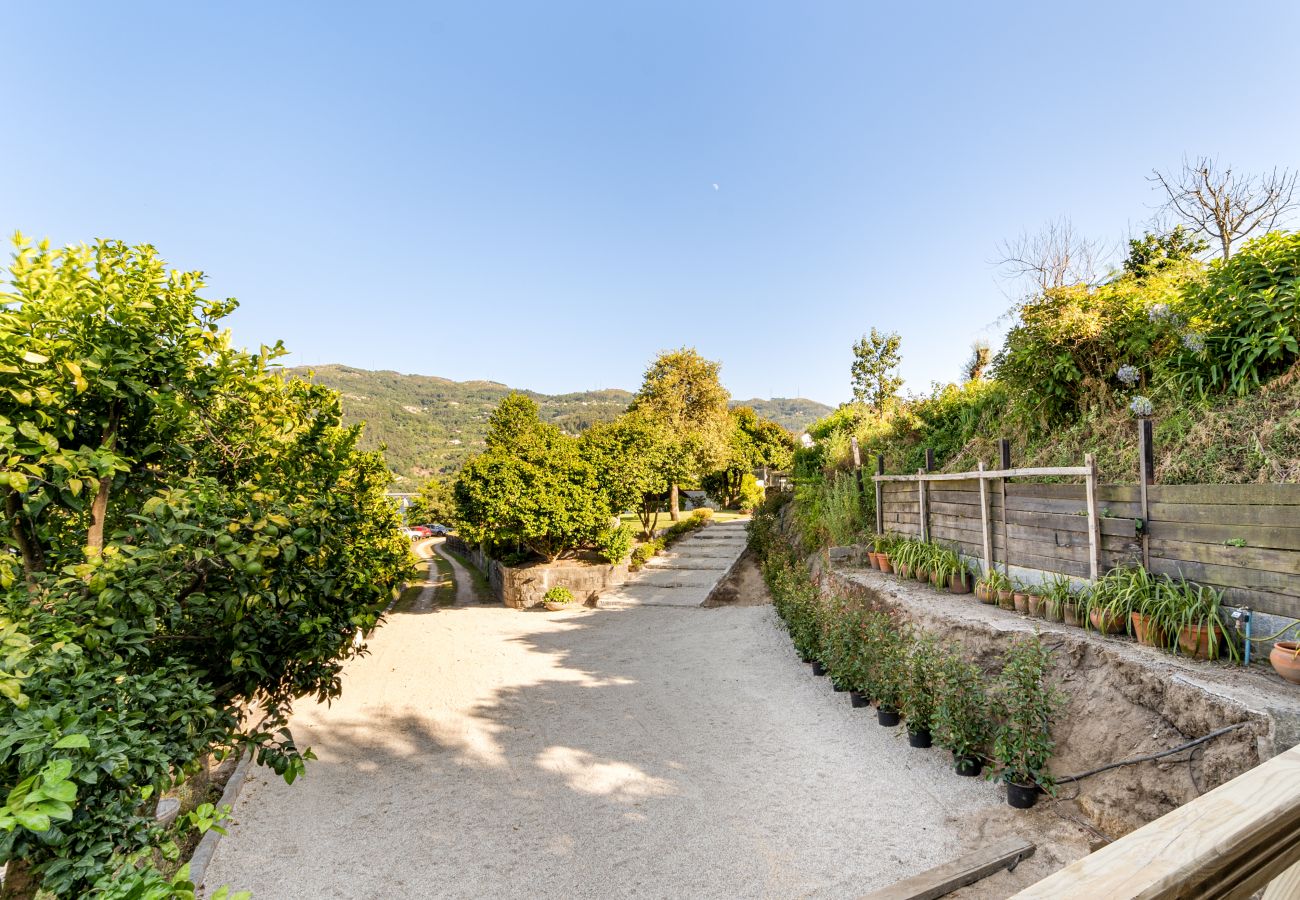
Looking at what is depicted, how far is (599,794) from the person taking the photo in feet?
15.9

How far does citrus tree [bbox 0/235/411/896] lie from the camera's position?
1680mm

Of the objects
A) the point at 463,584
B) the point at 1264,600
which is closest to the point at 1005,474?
the point at 1264,600

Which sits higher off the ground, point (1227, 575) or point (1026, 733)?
point (1227, 575)

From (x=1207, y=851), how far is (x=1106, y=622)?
493cm

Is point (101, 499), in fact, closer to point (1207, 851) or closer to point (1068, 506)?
point (1207, 851)

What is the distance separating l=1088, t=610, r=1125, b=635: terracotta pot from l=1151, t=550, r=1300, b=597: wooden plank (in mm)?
498

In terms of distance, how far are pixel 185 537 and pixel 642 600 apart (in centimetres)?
1128

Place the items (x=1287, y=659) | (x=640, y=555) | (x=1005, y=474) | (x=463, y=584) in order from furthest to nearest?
(x=463, y=584) < (x=640, y=555) < (x=1005, y=474) < (x=1287, y=659)

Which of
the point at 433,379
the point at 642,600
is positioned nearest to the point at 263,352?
the point at 642,600

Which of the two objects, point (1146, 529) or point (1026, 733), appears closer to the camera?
point (1026, 733)

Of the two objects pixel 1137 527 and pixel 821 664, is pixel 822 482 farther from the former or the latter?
pixel 1137 527

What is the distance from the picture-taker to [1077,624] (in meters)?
4.97

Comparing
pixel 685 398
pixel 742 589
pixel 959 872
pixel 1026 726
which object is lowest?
pixel 742 589

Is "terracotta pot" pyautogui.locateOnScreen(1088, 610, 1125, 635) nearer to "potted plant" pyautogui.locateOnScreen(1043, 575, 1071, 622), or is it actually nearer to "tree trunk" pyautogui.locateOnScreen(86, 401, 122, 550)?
"potted plant" pyautogui.locateOnScreen(1043, 575, 1071, 622)
